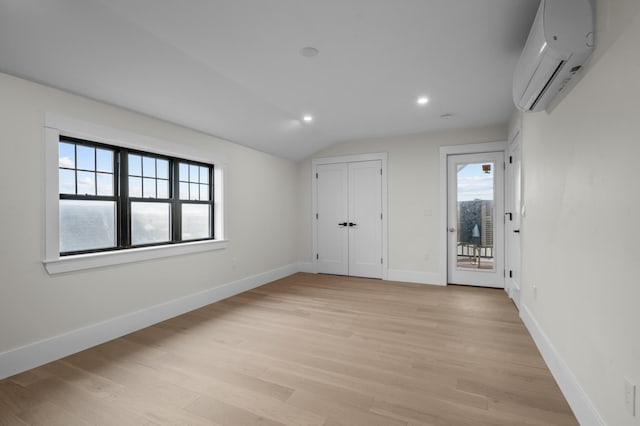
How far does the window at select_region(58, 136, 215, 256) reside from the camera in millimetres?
2727

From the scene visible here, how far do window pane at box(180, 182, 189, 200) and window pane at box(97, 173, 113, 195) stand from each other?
878mm

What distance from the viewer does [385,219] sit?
5383 mm

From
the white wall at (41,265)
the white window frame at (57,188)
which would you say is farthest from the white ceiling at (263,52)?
the white window frame at (57,188)

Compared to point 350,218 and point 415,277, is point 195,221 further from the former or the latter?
point 415,277

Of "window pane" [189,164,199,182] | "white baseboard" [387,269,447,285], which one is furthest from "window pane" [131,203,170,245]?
"white baseboard" [387,269,447,285]

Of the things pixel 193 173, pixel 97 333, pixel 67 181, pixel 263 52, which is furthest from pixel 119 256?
pixel 263 52

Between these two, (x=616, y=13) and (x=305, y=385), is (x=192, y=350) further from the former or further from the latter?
(x=616, y=13)

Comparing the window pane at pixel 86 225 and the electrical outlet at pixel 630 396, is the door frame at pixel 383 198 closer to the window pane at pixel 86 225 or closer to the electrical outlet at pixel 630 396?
the window pane at pixel 86 225

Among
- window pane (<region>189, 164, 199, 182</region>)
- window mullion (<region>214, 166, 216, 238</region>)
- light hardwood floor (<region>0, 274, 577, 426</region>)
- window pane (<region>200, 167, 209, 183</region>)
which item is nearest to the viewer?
light hardwood floor (<region>0, 274, 577, 426</region>)

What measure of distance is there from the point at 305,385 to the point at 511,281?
11.3 ft

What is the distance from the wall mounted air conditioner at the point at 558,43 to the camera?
1.55 metres

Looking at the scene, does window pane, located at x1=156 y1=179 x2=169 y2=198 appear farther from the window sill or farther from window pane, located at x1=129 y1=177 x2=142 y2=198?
the window sill

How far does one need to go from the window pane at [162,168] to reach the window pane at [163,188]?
0.06 metres

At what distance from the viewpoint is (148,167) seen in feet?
11.2
